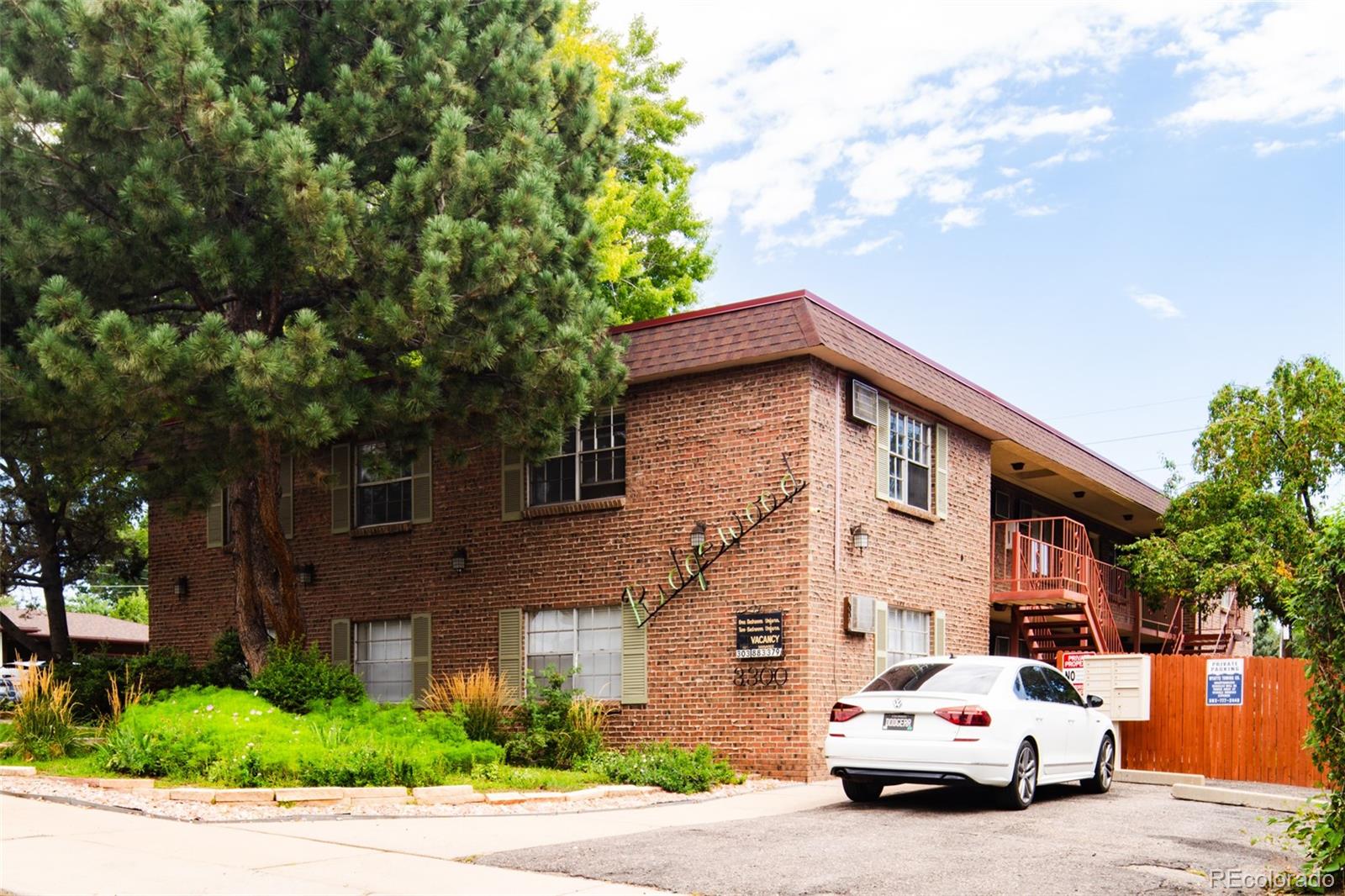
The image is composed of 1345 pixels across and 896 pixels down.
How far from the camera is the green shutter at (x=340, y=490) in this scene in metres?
A: 21.0

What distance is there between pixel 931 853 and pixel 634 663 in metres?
8.45

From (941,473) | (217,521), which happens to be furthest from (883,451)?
(217,521)

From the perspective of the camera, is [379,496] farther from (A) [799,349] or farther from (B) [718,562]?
(A) [799,349]

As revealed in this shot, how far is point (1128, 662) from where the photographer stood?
17625 mm

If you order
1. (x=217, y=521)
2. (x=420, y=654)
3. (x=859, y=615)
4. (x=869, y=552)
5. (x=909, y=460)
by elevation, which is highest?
(x=909, y=460)

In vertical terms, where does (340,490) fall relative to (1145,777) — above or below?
above

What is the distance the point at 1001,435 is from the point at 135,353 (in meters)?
13.2

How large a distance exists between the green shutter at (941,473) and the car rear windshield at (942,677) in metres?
6.93

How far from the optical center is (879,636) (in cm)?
1769

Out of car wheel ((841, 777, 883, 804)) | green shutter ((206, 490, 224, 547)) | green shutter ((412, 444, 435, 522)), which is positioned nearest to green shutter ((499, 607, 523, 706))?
green shutter ((412, 444, 435, 522))

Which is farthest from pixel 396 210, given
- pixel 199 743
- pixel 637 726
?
pixel 637 726

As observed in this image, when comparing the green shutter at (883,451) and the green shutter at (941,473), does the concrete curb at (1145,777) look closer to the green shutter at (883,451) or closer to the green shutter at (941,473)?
Result: the green shutter at (883,451)

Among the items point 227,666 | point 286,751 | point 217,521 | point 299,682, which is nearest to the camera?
point 286,751

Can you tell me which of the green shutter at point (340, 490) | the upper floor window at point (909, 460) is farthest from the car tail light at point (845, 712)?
the green shutter at point (340, 490)
